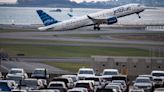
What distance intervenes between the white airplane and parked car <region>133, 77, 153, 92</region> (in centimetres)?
6289

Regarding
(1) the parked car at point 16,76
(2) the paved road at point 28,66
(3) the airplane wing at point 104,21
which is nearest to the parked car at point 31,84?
(1) the parked car at point 16,76

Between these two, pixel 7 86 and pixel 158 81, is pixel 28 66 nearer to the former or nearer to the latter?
pixel 158 81

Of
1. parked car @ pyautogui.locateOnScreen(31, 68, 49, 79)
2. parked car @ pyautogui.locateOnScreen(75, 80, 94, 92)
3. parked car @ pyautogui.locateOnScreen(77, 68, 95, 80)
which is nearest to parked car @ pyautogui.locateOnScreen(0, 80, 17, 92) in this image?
parked car @ pyautogui.locateOnScreen(75, 80, 94, 92)

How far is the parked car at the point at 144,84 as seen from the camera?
50938 mm

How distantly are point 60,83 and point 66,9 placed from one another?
136464mm

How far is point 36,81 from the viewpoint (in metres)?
51.1

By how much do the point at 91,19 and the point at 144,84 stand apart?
70.9 metres

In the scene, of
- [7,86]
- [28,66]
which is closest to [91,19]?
[28,66]

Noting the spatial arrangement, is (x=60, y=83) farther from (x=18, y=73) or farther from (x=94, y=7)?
(x=94, y=7)

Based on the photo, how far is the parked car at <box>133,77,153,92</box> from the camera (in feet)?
167

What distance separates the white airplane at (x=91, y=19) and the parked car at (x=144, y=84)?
6289cm

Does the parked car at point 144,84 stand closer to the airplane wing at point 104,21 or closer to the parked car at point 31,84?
the parked car at point 31,84

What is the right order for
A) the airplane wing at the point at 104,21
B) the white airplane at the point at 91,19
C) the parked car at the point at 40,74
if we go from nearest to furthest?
the parked car at the point at 40,74, the white airplane at the point at 91,19, the airplane wing at the point at 104,21

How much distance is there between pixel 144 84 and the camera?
5203 cm
